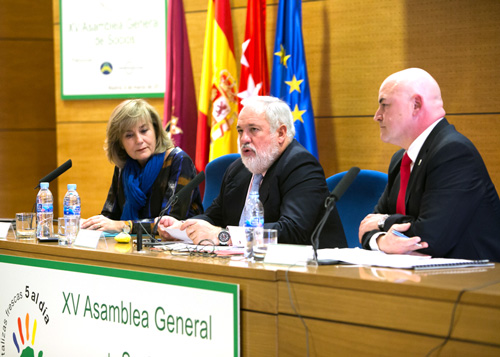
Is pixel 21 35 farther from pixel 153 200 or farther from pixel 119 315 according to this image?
pixel 119 315

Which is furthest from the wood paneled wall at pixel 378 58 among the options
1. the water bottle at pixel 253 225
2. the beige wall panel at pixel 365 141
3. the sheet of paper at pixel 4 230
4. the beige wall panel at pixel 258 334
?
the beige wall panel at pixel 258 334

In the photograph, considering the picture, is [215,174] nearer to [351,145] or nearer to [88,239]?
[351,145]

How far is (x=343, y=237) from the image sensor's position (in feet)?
10.4

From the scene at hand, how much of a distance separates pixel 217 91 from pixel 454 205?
266cm

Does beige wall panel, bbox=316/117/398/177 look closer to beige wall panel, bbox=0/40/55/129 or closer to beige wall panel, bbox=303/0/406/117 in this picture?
beige wall panel, bbox=303/0/406/117

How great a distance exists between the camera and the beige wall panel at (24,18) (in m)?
6.68

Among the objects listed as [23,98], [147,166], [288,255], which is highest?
[23,98]

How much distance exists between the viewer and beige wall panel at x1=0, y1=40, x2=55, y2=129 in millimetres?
6672

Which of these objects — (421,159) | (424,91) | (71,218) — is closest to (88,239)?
(71,218)

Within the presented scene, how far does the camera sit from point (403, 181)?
2.85 m

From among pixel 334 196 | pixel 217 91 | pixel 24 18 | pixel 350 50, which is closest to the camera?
pixel 334 196

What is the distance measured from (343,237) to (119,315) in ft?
3.99

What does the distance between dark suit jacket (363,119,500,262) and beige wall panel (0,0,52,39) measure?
5.19 meters

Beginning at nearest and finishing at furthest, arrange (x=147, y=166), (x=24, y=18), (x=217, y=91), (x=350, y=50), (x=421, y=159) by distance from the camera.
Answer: (x=421, y=159), (x=147, y=166), (x=350, y=50), (x=217, y=91), (x=24, y=18)
